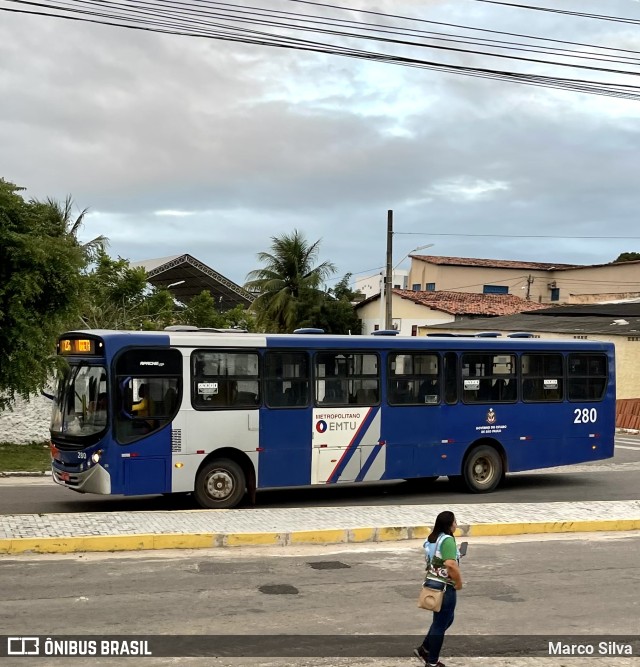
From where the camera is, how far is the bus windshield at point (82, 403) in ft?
47.6

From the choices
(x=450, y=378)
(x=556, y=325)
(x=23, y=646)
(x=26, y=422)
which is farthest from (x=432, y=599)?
(x=556, y=325)

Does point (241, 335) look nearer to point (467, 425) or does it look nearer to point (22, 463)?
point (467, 425)

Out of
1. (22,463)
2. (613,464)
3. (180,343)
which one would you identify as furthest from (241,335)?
(613,464)

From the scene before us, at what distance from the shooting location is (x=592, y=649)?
819 centimetres

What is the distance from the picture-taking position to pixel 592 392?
64.9ft

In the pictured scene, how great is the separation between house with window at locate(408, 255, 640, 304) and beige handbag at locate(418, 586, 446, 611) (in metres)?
65.5

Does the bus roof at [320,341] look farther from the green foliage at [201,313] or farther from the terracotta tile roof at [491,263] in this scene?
the terracotta tile roof at [491,263]

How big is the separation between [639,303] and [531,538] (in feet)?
152

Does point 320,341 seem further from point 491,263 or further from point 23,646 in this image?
point 491,263

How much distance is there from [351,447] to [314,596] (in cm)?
675

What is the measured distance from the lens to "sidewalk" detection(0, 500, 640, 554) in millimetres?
11953

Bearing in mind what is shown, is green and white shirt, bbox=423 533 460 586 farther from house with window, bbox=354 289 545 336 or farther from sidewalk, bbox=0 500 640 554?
house with window, bbox=354 289 545 336

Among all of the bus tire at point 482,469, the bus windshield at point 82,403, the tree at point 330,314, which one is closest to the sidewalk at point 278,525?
the bus windshield at point 82,403

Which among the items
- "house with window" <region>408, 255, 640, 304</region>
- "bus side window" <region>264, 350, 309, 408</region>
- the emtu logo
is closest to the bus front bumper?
"bus side window" <region>264, 350, 309, 408</region>
